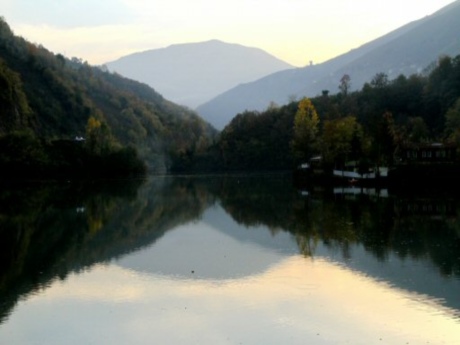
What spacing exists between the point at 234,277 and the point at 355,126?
67247 millimetres

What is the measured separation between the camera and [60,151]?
394 ft

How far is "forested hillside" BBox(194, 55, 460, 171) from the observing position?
86.4m

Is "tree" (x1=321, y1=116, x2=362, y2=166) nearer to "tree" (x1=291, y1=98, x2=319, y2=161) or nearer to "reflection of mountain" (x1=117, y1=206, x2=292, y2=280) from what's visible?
"tree" (x1=291, y1=98, x2=319, y2=161)

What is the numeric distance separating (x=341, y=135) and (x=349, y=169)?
4.61 m

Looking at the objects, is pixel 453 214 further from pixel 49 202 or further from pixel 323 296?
pixel 49 202

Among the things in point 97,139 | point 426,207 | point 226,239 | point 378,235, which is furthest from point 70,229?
point 97,139

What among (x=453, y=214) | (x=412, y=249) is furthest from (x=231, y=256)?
(x=453, y=214)

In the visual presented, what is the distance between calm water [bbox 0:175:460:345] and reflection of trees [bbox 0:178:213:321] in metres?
0.12

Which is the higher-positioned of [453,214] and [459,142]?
[459,142]

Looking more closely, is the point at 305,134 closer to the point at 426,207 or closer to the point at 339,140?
the point at 339,140

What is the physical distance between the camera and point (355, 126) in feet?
295

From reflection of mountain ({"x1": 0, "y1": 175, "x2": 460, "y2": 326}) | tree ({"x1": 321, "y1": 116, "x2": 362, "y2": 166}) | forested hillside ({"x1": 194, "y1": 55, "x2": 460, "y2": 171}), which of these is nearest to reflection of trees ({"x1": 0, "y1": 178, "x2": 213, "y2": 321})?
reflection of mountain ({"x1": 0, "y1": 175, "x2": 460, "y2": 326})

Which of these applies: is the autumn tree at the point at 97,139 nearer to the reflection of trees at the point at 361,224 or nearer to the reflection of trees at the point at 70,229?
the reflection of trees at the point at 70,229

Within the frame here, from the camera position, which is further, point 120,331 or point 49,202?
point 49,202
